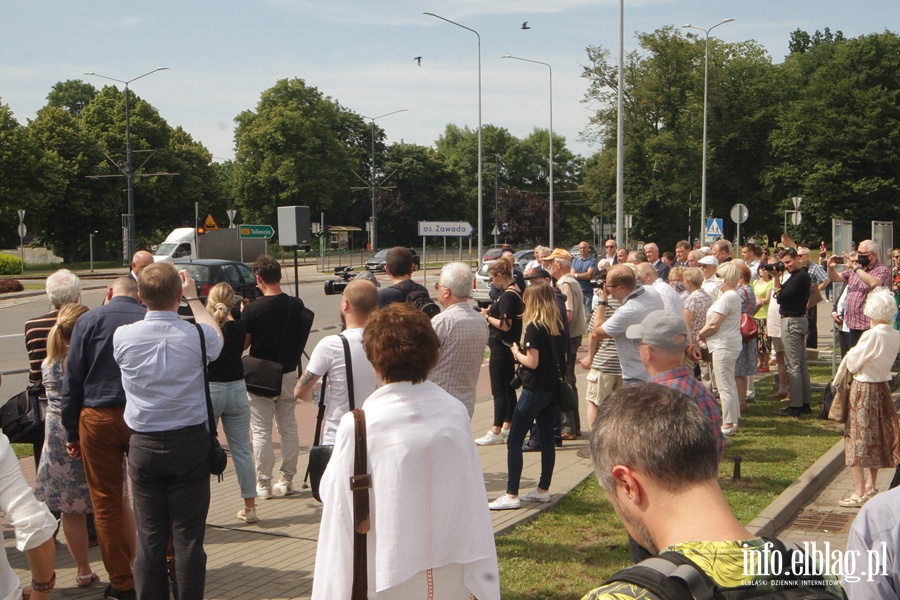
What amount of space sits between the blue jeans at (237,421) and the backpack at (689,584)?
5573 mm

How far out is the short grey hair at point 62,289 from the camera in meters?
5.92

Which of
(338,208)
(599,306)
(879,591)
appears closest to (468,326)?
(599,306)

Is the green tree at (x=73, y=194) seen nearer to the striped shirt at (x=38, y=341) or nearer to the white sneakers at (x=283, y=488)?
the white sneakers at (x=283, y=488)

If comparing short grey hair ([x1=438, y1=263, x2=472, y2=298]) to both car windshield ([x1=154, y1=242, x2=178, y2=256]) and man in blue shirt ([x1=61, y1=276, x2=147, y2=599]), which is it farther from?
car windshield ([x1=154, y1=242, x2=178, y2=256])

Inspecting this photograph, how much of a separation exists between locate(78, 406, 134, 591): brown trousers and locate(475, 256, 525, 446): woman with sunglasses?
396 centimetres

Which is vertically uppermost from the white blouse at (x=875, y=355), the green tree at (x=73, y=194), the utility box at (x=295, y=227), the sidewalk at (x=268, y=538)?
the green tree at (x=73, y=194)

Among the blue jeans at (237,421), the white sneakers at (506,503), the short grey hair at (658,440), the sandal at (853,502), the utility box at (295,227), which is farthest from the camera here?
the utility box at (295,227)

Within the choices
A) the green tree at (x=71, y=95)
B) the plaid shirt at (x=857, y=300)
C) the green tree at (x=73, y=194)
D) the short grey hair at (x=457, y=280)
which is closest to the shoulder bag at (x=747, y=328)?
the plaid shirt at (x=857, y=300)

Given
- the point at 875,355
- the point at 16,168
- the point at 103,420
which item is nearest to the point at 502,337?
the point at 875,355

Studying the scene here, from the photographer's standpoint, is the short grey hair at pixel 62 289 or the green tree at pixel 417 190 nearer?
the short grey hair at pixel 62 289

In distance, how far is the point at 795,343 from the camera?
11.0m

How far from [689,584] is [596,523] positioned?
17.6ft

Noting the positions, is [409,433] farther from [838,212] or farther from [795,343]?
[838,212]

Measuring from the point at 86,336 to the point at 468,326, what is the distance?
2.66 meters
